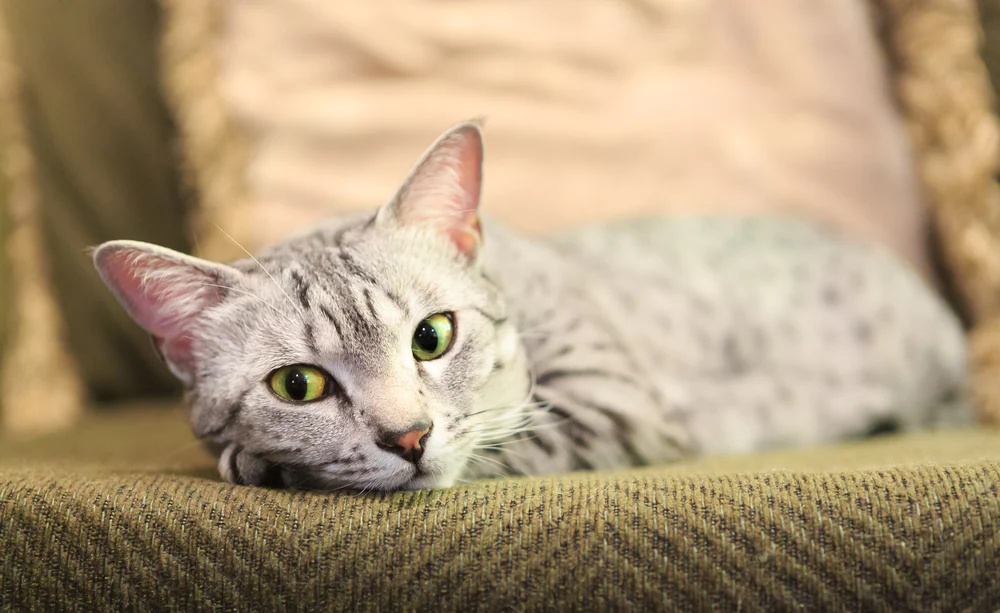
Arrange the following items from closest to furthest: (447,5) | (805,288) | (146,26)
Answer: (805,288)
(447,5)
(146,26)

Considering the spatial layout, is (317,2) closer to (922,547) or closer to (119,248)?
(119,248)

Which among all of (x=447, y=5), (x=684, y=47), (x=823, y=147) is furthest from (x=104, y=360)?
(x=823, y=147)

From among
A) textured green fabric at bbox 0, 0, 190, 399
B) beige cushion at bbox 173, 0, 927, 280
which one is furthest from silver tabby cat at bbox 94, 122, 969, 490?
textured green fabric at bbox 0, 0, 190, 399

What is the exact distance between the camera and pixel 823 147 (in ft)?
5.86

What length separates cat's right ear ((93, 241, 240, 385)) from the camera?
0.91 meters

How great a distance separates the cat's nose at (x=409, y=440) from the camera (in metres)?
0.83

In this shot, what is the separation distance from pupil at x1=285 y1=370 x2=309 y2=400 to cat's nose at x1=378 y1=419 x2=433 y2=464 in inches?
5.6

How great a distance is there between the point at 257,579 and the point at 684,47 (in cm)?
158

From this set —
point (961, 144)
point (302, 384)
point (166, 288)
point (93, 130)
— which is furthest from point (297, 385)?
point (961, 144)

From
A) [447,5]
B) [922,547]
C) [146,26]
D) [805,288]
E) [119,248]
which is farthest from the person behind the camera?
[146,26]

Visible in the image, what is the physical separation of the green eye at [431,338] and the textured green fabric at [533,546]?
0.21 m

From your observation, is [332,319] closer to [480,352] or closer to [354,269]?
[354,269]

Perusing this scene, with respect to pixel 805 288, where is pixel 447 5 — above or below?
above

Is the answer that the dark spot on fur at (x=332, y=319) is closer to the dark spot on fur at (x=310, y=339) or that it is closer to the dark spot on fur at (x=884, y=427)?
the dark spot on fur at (x=310, y=339)
